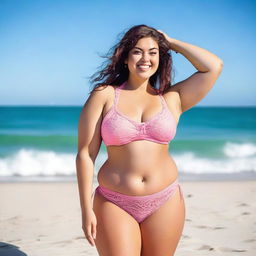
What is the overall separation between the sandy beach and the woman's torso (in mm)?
2224

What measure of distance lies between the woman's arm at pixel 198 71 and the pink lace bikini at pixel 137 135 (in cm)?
25

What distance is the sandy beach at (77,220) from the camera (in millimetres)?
4977

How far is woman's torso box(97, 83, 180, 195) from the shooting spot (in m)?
2.77

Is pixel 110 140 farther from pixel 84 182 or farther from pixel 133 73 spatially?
pixel 133 73

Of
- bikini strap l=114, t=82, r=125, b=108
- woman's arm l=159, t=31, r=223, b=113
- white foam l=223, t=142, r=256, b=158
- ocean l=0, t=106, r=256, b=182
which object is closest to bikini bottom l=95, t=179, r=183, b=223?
bikini strap l=114, t=82, r=125, b=108

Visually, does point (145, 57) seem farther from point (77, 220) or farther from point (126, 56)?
point (77, 220)

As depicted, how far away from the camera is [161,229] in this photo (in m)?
2.80

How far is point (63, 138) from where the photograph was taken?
26.9 metres

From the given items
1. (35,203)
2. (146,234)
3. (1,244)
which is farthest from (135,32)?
(35,203)

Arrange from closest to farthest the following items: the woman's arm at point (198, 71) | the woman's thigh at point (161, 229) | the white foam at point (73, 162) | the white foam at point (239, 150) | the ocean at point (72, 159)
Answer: the woman's thigh at point (161, 229) → the woman's arm at point (198, 71) → the ocean at point (72, 159) → the white foam at point (73, 162) → the white foam at point (239, 150)

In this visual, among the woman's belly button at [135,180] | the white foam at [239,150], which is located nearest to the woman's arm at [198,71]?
the woman's belly button at [135,180]

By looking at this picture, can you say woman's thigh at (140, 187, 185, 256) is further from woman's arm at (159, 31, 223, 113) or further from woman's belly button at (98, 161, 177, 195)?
woman's arm at (159, 31, 223, 113)

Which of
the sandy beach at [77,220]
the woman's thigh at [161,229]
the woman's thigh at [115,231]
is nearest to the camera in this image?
the woman's thigh at [115,231]

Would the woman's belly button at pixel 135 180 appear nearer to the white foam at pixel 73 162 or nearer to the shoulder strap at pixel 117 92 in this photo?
the shoulder strap at pixel 117 92
